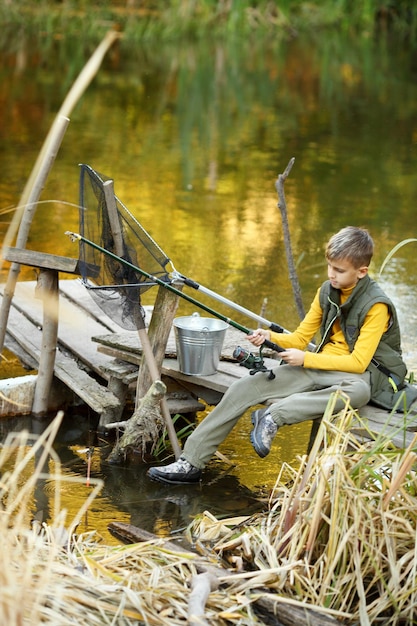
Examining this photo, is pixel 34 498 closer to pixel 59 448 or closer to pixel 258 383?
pixel 59 448

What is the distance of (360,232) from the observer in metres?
4.38

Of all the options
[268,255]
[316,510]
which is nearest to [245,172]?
[268,255]

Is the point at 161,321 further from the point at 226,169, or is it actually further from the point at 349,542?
the point at 226,169

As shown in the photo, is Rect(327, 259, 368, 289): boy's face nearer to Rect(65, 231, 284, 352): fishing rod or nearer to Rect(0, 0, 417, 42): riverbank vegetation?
Rect(65, 231, 284, 352): fishing rod

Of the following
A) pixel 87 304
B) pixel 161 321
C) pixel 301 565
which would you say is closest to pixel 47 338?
pixel 161 321

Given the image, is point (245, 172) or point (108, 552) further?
point (245, 172)

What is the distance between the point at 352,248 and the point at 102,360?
1.68 m

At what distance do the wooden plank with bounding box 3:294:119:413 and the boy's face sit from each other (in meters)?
1.34

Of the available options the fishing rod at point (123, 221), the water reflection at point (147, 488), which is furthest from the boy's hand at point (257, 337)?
the water reflection at point (147, 488)

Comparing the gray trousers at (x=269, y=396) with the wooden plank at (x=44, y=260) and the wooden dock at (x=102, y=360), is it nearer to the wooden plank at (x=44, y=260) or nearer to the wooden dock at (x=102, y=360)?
the wooden dock at (x=102, y=360)

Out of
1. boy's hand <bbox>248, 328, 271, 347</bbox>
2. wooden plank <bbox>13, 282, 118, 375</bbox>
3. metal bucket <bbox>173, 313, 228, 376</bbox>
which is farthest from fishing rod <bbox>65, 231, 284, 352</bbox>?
wooden plank <bbox>13, 282, 118, 375</bbox>

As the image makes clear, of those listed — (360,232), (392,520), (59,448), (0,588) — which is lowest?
(59,448)

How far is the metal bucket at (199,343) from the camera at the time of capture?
479 centimetres

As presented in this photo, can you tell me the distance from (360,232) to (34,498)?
1.76 meters
